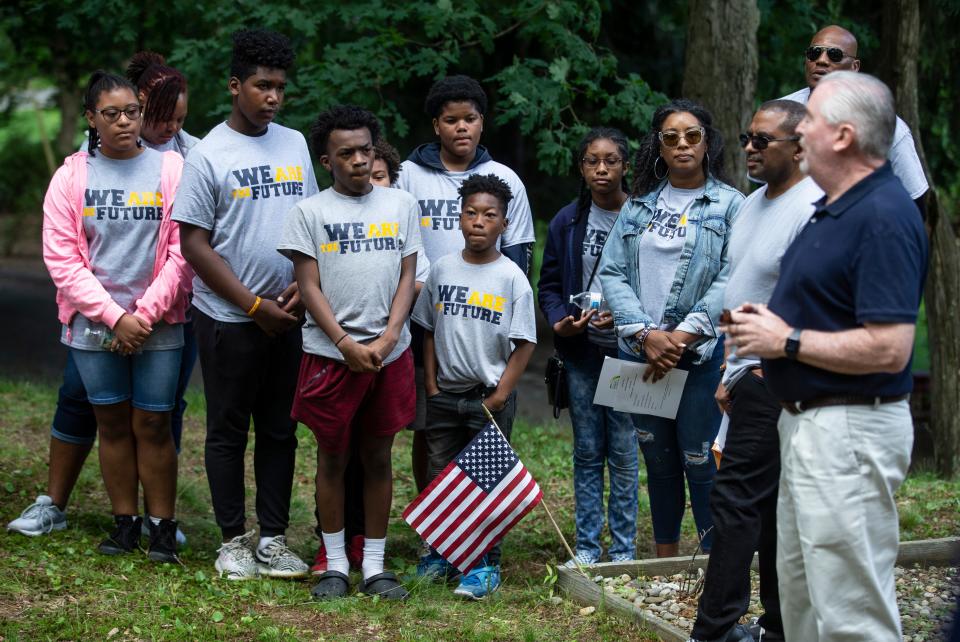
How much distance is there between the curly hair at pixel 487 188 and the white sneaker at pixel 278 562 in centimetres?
186

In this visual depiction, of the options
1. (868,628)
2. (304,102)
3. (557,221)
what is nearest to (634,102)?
(304,102)

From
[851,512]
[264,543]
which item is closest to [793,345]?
[851,512]

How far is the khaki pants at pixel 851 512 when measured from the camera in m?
3.29

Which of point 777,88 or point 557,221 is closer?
point 557,221

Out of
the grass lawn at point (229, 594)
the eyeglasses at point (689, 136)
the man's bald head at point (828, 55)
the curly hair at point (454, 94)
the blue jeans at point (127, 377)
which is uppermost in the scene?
the man's bald head at point (828, 55)

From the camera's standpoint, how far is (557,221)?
5652 mm

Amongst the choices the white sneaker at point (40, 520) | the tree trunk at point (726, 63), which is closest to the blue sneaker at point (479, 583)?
the white sneaker at point (40, 520)

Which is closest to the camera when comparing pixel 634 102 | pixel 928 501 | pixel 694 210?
pixel 694 210

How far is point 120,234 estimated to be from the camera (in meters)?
5.41

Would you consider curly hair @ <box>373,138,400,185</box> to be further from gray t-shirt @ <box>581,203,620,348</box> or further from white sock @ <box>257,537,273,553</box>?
white sock @ <box>257,537,273,553</box>

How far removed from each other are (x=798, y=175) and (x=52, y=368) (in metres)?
9.50

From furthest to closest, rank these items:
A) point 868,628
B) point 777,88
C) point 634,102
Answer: point 777,88 → point 634,102 → point 868,628

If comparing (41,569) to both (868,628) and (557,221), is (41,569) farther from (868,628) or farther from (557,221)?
(868,628)

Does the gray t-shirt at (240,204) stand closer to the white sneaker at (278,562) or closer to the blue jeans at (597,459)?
the white sneaker at (278,562)
